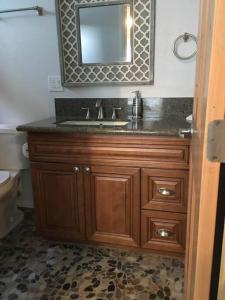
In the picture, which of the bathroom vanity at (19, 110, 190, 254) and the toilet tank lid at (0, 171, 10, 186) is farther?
the toilet tank lid at (0, 171, 10, 186)

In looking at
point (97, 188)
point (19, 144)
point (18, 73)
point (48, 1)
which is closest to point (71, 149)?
point (97, 188)

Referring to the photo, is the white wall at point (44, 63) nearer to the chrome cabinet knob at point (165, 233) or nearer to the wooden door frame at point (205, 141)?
the chrome cabinet knob at point (165, 233)

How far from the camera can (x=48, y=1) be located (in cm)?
198

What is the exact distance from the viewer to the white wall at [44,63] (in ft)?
5.88

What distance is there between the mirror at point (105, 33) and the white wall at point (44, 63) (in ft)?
0.69

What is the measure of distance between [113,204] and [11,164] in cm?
95

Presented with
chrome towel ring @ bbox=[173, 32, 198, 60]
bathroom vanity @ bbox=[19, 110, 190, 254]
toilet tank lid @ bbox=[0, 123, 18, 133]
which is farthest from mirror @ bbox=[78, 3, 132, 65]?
toilet tank lid @ bbox=[0, 123, 18, 133]

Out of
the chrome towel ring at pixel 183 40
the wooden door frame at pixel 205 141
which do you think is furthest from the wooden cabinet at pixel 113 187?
the wooden door frame at pixel 205 141

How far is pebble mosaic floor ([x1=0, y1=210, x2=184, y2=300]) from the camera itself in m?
1.44

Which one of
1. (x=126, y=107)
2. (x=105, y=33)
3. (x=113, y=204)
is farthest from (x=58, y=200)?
(x=105, y=33)

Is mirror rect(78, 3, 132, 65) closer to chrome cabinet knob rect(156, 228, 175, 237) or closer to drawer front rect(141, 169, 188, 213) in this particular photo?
drawer front rect(141, 169, 188, 213)

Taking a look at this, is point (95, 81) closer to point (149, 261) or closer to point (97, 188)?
point (97, 188)

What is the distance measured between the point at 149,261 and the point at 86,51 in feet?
5.18

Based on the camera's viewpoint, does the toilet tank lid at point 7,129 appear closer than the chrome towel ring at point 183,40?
No
